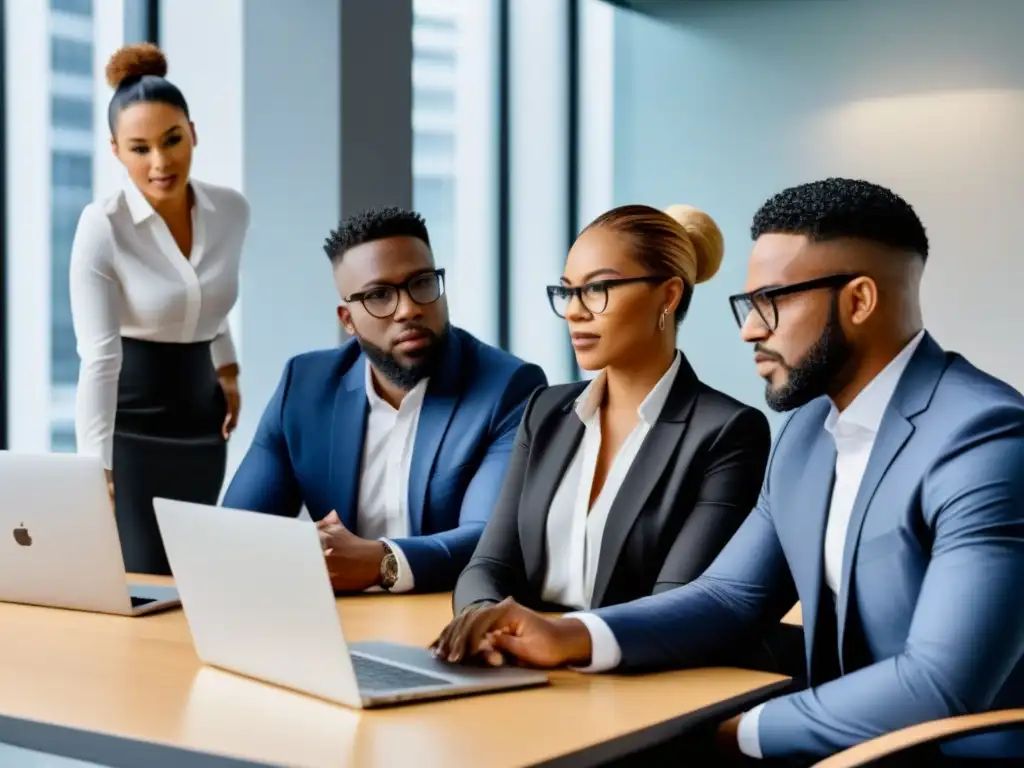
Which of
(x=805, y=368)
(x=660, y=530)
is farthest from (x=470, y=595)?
(x=805, y=368)

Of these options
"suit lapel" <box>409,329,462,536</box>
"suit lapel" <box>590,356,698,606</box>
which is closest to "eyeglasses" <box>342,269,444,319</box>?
"suit lapel" <box>409,329,462,536</box>

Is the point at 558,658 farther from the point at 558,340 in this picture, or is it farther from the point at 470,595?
the point at 558,340

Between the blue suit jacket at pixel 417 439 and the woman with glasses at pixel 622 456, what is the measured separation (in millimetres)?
351

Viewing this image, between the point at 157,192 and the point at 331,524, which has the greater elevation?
the point at 157,192

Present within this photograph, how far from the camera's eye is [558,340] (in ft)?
28.1

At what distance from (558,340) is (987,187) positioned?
2.61 m

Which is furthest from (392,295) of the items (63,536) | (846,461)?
(846,461)

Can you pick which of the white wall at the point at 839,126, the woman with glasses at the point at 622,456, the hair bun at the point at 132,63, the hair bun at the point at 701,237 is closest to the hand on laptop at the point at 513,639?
the woman with glasses at the point at 622,456

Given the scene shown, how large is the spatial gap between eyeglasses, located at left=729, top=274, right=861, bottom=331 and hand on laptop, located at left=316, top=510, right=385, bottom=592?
36.6 inches

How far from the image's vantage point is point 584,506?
2.70 m

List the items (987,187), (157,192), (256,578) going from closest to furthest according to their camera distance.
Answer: (256,578), (157,192), (987,187)

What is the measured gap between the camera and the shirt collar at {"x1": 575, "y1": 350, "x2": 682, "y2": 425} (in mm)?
2689

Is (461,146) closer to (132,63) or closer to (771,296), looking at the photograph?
(132,63)

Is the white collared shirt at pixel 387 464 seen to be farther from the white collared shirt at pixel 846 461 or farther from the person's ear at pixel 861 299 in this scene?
the person's ear at pixel 861 299
